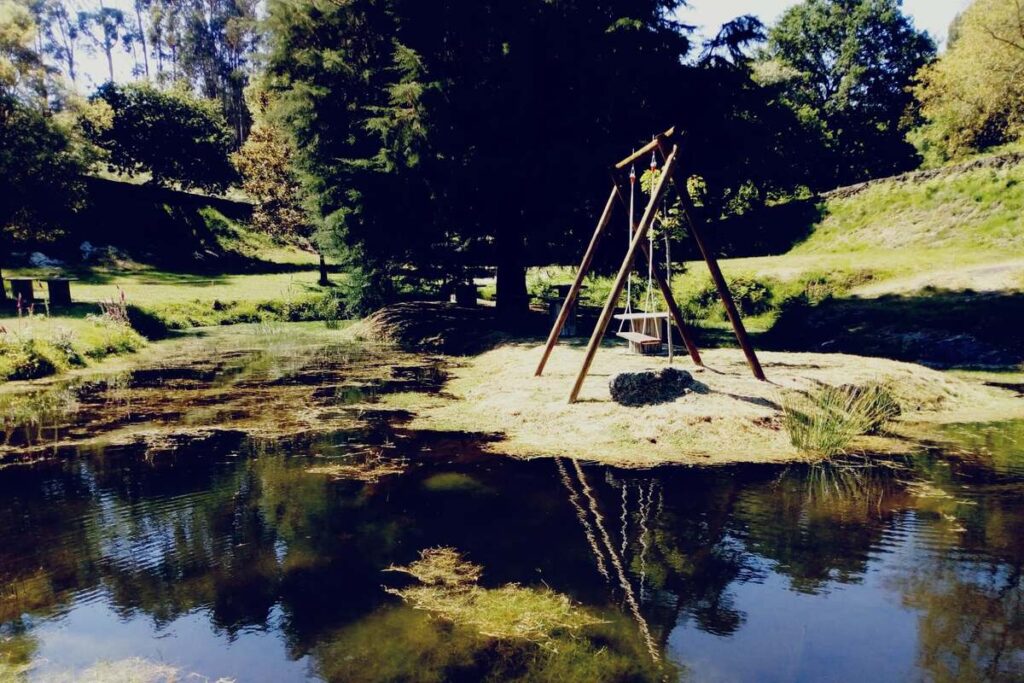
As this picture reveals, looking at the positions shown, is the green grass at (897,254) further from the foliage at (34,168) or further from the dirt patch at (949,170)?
the foliage at (34,168)

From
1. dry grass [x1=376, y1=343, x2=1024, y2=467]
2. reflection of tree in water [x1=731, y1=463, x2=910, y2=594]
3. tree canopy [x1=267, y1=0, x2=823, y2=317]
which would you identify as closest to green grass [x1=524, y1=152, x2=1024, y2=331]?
tree canopy [x1=267, y1=0, x2=823, y2=317]

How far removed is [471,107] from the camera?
20062 mm

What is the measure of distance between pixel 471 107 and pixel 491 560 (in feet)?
53.6

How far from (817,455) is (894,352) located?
32.4 ft

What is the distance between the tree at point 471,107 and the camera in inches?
774

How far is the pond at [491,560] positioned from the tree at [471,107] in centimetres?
1157

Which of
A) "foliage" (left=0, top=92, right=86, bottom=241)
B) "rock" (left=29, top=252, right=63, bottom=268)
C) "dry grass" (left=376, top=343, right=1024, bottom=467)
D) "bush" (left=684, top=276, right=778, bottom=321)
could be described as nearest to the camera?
"dry grass" (left=376, top=343, right=1024, bottom=467)

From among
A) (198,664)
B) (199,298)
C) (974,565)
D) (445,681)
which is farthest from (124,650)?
(199,298)

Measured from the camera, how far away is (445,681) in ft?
15.6

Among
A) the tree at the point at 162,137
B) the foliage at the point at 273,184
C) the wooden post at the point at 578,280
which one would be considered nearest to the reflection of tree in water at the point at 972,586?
the wooden post at the point at 578,280

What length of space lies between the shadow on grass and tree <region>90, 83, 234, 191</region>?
147ft

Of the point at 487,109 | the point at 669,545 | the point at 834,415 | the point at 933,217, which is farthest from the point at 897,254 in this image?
the point at 669,545

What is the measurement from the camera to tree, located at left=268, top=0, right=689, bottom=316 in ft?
64.5

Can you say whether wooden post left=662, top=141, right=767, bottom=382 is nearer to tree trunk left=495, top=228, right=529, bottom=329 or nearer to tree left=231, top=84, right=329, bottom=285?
tree trunk left=495, top=228, right=529, bottom=329
